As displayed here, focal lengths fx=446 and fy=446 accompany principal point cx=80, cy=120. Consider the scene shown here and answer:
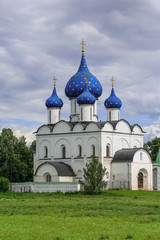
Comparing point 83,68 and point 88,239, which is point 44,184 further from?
point 88,239

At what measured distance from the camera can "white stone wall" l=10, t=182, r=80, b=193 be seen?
3722 cm

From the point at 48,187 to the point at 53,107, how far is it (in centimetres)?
1041

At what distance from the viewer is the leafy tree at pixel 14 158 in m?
47.5

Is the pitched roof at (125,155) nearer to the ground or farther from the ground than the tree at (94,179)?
farther from the ground

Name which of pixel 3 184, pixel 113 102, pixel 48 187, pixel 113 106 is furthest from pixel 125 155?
pixel 3 184

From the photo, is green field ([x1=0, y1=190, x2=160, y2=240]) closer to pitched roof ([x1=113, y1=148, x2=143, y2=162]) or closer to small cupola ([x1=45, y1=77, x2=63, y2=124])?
pitched roof ([x1=113, y1=148, x2=143, y2=162])

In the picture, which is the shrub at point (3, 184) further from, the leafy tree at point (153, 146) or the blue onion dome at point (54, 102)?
the leafy tree at point (153, 146)

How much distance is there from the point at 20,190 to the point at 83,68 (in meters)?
14.1

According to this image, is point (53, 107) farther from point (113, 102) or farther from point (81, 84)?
point (113, 102)

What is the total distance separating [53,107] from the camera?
45906 mm

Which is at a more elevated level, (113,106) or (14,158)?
(113,106)

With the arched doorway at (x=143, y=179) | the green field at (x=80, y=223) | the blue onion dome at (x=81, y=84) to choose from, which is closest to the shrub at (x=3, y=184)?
the arched doorway at (x=143, y=179)

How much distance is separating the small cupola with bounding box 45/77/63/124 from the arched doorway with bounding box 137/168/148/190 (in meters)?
10.4

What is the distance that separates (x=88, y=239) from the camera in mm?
13250
